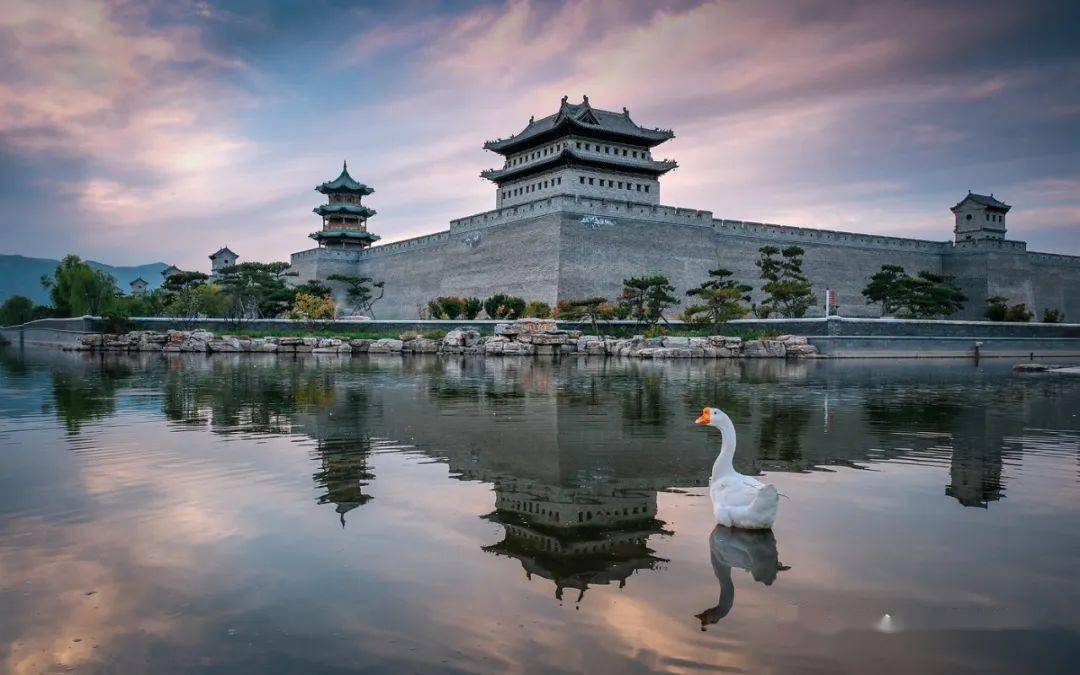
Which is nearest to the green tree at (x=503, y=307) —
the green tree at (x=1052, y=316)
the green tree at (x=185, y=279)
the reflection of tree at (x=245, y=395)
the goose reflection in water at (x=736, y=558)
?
the reflection of tree at (x=245, y=395)

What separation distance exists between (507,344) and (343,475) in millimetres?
23471

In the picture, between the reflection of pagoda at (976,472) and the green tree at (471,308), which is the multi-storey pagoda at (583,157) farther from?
the reflection of pagoda at (976,472)

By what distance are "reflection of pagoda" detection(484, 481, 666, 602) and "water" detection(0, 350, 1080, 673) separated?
0.08ft

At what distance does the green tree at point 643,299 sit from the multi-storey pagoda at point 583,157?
7871mm

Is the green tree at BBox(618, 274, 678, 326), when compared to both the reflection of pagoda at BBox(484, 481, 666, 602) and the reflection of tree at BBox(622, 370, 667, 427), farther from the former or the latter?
the reflection of pagoda at BBox(484, 481, 666, 602)

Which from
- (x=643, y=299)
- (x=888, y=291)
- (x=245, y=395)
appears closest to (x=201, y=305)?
(x=643, y=299)

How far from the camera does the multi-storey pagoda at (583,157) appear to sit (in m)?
40.8

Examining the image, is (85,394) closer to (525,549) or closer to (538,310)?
(525,549)

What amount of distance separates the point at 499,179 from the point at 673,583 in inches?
1702

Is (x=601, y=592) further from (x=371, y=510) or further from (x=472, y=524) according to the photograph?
(x=371, y=510)

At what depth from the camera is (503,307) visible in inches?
1433

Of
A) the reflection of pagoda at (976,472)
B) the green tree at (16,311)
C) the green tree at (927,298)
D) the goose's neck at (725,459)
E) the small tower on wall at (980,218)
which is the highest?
the small tower on wall at (980,218)

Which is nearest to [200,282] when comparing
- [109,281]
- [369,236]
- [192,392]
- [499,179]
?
[109,281]

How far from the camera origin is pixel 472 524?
16.2ft
